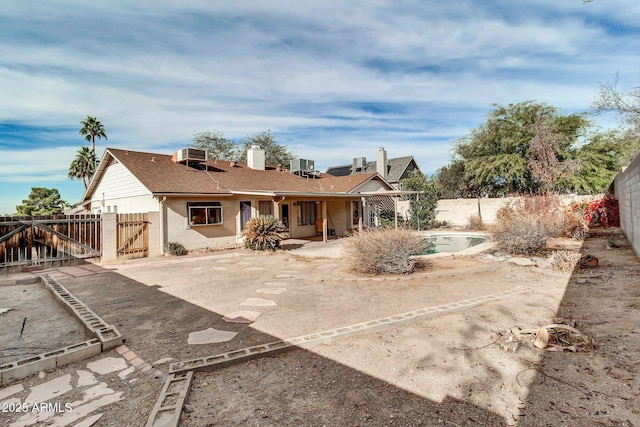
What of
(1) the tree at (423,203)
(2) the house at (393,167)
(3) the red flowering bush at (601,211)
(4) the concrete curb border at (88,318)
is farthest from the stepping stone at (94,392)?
(2) the house at (393,167)

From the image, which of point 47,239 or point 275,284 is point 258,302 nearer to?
point 275,284

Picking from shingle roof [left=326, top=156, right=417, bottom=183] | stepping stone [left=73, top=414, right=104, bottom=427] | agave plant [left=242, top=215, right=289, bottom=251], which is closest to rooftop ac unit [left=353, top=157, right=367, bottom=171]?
shingle roof [left=326, top=156, right=417, bottom=183]

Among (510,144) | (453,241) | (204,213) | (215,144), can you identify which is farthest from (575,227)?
(215,144)

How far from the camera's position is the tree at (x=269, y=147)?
36500 mm

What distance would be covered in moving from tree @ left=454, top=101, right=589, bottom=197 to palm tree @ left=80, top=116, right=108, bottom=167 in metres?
35.7

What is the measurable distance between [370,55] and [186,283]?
40.1 feet

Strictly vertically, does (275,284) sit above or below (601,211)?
below

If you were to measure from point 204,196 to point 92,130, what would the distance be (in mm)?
26771

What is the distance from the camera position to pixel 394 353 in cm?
367

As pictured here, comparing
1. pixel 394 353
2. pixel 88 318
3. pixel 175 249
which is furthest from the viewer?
pixel 175 249

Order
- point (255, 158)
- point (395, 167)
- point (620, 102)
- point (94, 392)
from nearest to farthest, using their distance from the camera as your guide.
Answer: point (94, 392) → point (620, 102) → point (255, 158) → point (395, 167)

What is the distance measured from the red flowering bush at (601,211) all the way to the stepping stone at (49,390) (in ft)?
64.7

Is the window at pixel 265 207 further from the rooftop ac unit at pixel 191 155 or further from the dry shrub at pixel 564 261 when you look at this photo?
the dry shrub at pixel 564 261

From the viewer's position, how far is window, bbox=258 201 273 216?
1653 cm
